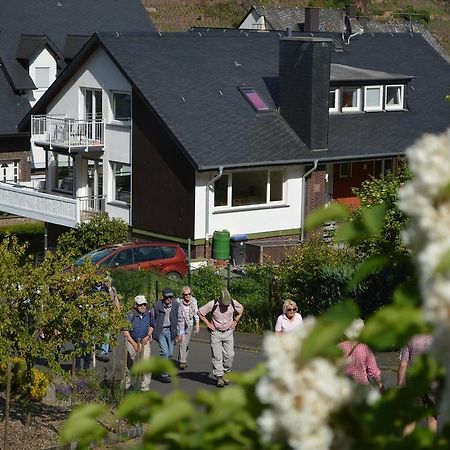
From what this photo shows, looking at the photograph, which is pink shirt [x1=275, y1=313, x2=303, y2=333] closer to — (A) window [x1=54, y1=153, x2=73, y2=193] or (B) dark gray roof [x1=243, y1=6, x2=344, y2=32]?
(A) window [x1=54, y1=153, x2=73, y2=193]

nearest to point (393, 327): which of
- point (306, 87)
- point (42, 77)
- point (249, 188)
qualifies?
point (249, 188)

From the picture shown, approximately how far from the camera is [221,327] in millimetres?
17562

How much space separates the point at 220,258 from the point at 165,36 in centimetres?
837

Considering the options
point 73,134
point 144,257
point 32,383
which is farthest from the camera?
point 73,134

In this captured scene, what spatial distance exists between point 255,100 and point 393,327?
1300 inches

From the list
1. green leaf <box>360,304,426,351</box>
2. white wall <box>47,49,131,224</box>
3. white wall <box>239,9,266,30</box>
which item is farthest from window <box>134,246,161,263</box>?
white wall <box>239,9,266,30</box>

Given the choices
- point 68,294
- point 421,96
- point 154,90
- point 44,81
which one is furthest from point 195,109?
point 68,294

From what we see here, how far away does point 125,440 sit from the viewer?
12.7 metres

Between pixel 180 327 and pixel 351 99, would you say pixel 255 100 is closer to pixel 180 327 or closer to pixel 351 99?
pixel 351 99

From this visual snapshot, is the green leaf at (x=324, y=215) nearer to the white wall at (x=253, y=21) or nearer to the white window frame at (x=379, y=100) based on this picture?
the white window frame at (x=379, y=100)

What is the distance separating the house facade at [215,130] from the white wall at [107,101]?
0.14ft

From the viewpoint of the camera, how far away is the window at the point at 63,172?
38.2 metres

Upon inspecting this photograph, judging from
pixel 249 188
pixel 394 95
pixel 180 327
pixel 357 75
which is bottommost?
pixel 180 327

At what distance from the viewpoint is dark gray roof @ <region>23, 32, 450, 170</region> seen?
33.2 m
